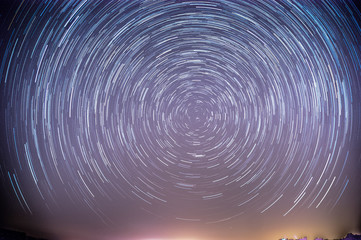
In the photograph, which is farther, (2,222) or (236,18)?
(2,222)

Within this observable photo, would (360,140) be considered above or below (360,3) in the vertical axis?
below

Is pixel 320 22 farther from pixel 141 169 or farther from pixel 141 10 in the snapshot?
pixel 141 169

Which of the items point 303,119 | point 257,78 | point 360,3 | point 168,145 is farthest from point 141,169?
point 360,3

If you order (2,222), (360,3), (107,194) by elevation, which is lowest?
(2,222)

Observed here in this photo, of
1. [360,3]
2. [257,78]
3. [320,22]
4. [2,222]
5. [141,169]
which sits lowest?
[2,222]

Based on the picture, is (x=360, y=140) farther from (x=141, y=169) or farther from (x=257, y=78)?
(x=141, y=169)

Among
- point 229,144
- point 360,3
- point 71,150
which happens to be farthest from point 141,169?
point 360,3

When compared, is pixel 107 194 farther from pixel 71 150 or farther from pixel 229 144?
pixel 229 144

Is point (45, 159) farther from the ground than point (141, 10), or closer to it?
closer to it

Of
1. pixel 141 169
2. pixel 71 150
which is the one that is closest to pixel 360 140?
pixel 141 169
